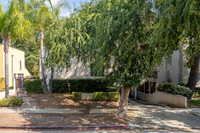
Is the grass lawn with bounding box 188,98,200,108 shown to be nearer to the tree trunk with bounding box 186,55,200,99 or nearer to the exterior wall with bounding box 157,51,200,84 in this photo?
the tree trunk with bounding box 186,55,200,99

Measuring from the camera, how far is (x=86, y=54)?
42.2 feet

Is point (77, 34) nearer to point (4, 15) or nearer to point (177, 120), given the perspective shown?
point (4, 15)

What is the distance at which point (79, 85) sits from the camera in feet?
54.5

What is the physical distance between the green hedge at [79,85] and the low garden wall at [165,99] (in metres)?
4.69

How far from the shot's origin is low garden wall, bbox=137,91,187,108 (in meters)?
12.7

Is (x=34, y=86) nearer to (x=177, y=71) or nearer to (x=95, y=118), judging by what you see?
(x=95, y=118)

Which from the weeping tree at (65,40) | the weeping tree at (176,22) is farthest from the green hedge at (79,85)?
the weeping tree at (176,22)

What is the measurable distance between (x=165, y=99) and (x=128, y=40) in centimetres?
899

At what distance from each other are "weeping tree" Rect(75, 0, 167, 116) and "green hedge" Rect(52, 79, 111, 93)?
24.7ft

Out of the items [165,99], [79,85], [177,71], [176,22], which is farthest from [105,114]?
[177,71]

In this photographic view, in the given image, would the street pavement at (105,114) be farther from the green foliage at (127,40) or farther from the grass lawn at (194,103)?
the green foliage at (127,40)

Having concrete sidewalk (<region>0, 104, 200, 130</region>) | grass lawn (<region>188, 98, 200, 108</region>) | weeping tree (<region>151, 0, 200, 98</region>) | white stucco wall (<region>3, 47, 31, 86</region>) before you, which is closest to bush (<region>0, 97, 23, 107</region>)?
concrete sidewalk (<region>0, 104, 200, 130</region>)

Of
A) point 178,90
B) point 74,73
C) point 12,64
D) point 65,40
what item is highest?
point 65,40

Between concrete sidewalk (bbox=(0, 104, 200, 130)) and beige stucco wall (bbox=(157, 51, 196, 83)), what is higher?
beige stucco wall (bbox=(157, 51, 196, 83))
